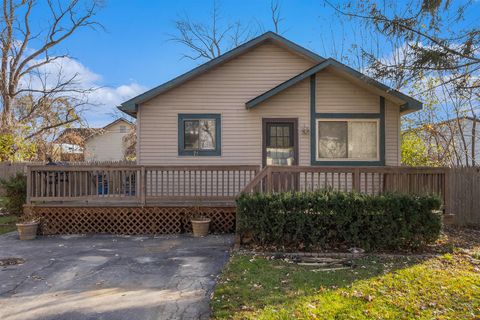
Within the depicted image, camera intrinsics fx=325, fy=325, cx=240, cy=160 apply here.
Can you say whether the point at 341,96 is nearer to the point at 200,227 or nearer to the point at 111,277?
the point at 200,227

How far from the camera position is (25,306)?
3.77m

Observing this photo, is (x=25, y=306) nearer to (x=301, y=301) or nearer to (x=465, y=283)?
(x=301, y=301)

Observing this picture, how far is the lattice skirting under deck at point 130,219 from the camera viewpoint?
7891 mm

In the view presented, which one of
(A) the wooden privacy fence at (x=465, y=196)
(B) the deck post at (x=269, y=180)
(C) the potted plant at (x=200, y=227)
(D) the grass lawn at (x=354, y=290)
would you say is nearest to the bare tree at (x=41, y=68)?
(C) the potted plant at (x=200, y=227)

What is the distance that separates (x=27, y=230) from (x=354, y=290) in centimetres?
700

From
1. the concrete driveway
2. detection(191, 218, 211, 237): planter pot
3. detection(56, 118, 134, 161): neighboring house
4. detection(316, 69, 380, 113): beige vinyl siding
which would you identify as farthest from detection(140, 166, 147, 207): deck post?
detection(56, 118, 134, 161): neighboring house

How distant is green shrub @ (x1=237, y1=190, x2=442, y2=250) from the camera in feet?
19.4

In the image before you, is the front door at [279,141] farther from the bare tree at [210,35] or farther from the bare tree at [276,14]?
the bare tree at [210,35]

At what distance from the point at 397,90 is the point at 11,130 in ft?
64.7

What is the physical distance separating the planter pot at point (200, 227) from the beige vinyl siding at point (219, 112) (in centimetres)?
216

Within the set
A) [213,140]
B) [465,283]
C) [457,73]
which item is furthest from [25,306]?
[457,73]

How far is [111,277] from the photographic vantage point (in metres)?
4.79

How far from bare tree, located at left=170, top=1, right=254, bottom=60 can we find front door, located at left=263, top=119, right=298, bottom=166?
14652 millimetres

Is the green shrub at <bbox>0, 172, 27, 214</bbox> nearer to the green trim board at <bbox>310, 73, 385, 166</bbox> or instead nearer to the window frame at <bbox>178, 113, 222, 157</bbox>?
the window frame at <bbox>178, 113, 222, 157</bbox>
